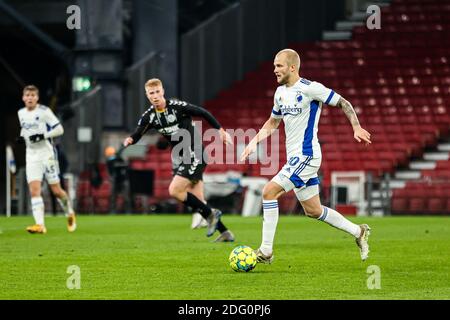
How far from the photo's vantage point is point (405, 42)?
3647cm

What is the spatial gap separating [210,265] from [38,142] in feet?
21.8

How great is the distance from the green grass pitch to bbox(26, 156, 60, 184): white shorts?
95 cm

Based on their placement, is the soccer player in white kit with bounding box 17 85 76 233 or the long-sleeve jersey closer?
the long-sleeve jersey

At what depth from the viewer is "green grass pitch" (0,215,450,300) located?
10031mm

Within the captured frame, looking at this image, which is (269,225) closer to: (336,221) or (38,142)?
(336,221)

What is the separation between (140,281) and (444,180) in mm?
18238

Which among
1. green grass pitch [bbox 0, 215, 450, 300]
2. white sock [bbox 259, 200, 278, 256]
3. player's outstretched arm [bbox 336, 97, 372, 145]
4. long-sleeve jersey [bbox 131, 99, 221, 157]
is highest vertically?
long-sleeve jersey [bbox 131, 99, 221, 157]

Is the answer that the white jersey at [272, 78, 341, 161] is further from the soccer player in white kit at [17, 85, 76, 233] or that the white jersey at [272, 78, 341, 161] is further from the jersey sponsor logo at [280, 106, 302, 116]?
the soccer player in white kit at [17, 85, 76, 233]

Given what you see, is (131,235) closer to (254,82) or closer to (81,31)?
(81,31)

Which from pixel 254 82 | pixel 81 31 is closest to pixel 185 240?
pixel 81 31

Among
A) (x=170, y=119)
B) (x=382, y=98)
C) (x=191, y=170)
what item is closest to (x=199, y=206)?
(x=191, y=170)

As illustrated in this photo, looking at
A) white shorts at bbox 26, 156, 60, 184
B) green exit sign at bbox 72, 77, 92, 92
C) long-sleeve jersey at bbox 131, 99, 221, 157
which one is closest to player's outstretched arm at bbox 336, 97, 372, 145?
long-sleeve jersey at bbox 131, 99, 221, 157

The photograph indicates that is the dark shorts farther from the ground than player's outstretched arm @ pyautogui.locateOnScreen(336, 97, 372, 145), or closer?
closer

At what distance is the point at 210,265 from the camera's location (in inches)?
496
